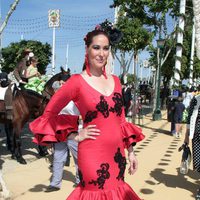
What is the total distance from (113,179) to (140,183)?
4227 millimetres

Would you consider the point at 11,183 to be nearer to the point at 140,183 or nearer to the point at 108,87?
the point at 140,183

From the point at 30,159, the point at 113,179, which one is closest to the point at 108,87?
the point at 113,179

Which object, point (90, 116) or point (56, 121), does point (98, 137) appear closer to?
point (90, 116)

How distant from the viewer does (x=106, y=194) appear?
2.88 meters

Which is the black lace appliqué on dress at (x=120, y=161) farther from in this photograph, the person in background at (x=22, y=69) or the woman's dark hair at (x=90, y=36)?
the person in background at (x=22, y=69)

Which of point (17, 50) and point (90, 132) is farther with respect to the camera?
point (17, 50)

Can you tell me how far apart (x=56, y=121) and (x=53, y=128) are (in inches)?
2.4

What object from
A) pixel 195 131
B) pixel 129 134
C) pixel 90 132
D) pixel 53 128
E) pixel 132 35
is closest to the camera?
pixel 90 132

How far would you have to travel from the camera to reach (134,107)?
16828 mm

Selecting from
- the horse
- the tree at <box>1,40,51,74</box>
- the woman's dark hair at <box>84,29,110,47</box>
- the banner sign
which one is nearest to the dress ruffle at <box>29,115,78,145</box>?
the woman's dark hair at <box>84,29,110,47</box>

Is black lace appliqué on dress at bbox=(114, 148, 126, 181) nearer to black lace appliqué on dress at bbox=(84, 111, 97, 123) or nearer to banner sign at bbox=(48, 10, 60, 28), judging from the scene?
black lace appliqué on dress at bbox=(84, 111, 97, 123)

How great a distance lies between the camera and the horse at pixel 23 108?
8.62 m

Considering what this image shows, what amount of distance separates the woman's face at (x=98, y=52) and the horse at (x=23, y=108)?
518cm

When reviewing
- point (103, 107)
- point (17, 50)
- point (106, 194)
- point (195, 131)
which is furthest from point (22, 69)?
point (17, 50)
